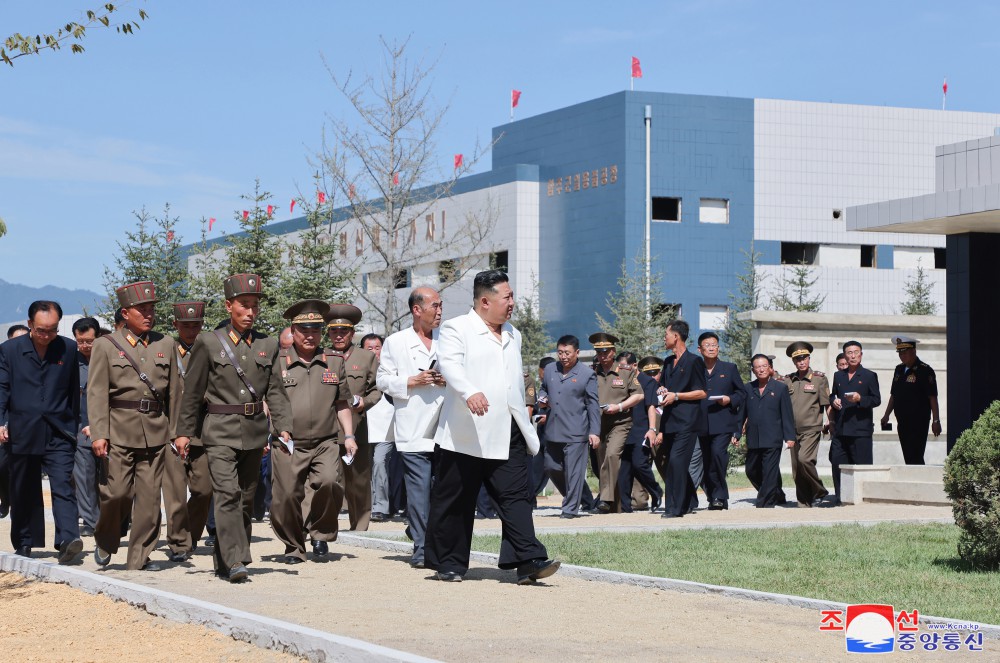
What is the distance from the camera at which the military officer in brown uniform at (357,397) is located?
45.2 ft

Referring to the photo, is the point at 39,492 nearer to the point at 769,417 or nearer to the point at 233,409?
the point at 233,409

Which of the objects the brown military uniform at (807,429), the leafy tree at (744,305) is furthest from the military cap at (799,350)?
the leafy tree at (744,305)

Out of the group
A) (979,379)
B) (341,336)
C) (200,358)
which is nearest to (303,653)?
(200,358)

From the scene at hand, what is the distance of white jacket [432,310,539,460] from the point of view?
974cm

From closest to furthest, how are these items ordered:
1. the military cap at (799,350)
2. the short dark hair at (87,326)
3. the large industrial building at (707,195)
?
the short dark hair at (87,326) < the military cap at (799,350) < the large industrial building at (707,195)

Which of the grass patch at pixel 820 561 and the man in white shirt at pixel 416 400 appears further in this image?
the man in white shirt at pixel 416 400

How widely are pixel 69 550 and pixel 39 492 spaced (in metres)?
0.99

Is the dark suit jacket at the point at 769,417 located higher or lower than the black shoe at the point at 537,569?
higher

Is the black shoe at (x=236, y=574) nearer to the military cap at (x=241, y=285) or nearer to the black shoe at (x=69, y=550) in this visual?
the black shoe at (x=69, y=550)

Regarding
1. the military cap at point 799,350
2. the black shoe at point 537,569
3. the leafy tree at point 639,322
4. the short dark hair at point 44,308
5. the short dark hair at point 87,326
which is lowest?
the black shoe at point 537,569

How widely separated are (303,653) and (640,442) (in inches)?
407

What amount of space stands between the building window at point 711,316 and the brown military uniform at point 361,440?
1787 inches

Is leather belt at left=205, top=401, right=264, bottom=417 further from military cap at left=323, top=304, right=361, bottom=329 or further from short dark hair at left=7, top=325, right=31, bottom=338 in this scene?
short dark hair at left=7, top=325, right=31, bottom=338

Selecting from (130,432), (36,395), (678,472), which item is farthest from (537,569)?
(678,472)
